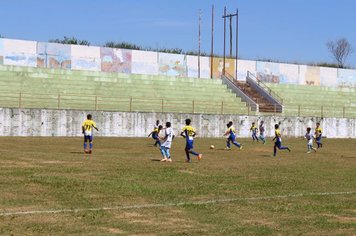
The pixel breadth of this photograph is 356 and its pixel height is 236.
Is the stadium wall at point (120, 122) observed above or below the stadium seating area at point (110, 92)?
below

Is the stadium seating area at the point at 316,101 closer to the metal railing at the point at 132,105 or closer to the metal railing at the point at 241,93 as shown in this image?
the metal railing at the point at 132,105

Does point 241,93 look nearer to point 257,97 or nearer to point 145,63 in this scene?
point 257,97

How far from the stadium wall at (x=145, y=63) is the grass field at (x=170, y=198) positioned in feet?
111

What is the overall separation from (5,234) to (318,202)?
717 centimetres

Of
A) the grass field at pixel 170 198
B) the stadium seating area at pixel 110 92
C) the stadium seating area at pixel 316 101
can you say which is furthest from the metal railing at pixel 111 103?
the grass field at pixel 170 198

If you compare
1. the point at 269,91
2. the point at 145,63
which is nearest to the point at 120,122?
the point at 145,63

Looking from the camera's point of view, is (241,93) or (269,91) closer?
(241,93)

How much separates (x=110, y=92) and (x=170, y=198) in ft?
116

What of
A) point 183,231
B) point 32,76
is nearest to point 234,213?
point 183,231

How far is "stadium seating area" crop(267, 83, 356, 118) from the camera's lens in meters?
57.0

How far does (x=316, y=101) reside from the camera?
60219mm

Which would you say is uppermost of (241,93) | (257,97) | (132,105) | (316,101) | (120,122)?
(241,93)

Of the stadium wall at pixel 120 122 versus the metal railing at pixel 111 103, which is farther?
the metal railing at pixel 111 103

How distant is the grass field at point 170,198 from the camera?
10.5 metres
